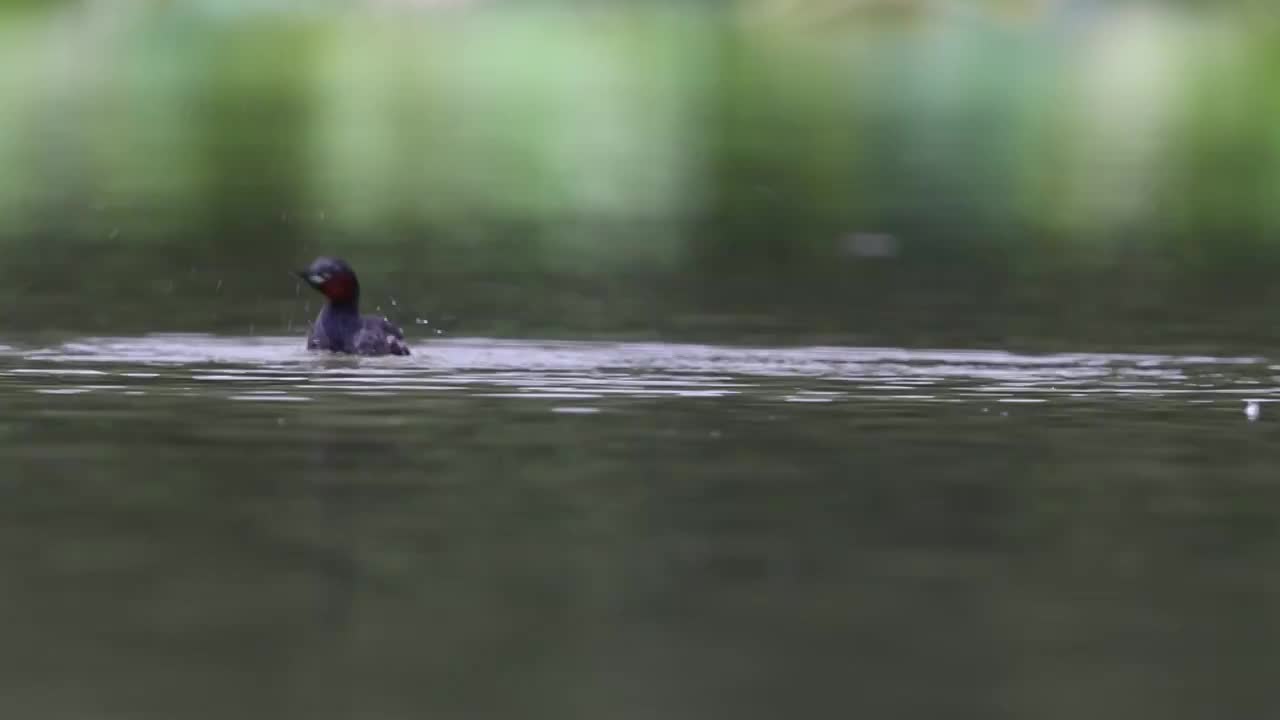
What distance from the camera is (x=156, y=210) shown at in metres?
29.5

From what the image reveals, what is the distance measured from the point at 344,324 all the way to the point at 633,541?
252 inches

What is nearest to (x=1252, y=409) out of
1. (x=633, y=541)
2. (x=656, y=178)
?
(x=633, y=541)

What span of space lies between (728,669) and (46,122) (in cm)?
3752

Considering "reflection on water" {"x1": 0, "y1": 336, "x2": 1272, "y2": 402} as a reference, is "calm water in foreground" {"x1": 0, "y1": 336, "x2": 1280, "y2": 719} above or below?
below

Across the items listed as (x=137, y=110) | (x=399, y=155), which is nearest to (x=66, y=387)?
(x=399, y=155)

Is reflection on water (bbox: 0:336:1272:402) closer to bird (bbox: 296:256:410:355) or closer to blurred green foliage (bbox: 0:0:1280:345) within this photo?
bird (bbox: 296:256:410:355)

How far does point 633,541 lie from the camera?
10789 mm

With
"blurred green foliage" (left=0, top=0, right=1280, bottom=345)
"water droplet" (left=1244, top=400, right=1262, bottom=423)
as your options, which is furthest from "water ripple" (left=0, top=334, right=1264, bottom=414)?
"blurred green foliage" (left=0, top=0, right=1280, bottom=345)

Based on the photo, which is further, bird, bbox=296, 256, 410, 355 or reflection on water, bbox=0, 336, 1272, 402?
bird, bbox=296, 256, 410, 355

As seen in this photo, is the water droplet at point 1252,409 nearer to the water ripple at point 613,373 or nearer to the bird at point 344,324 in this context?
the water ripple at point 613,373

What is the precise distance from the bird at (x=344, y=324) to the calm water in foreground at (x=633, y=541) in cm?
28

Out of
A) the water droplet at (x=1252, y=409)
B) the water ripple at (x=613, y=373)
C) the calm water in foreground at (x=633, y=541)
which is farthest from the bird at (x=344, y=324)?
the water droplet at (x=1252, y=409)

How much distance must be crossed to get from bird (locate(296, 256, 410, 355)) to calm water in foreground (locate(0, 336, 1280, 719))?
28 cm

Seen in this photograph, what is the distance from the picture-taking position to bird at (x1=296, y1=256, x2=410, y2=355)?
1678 cm
